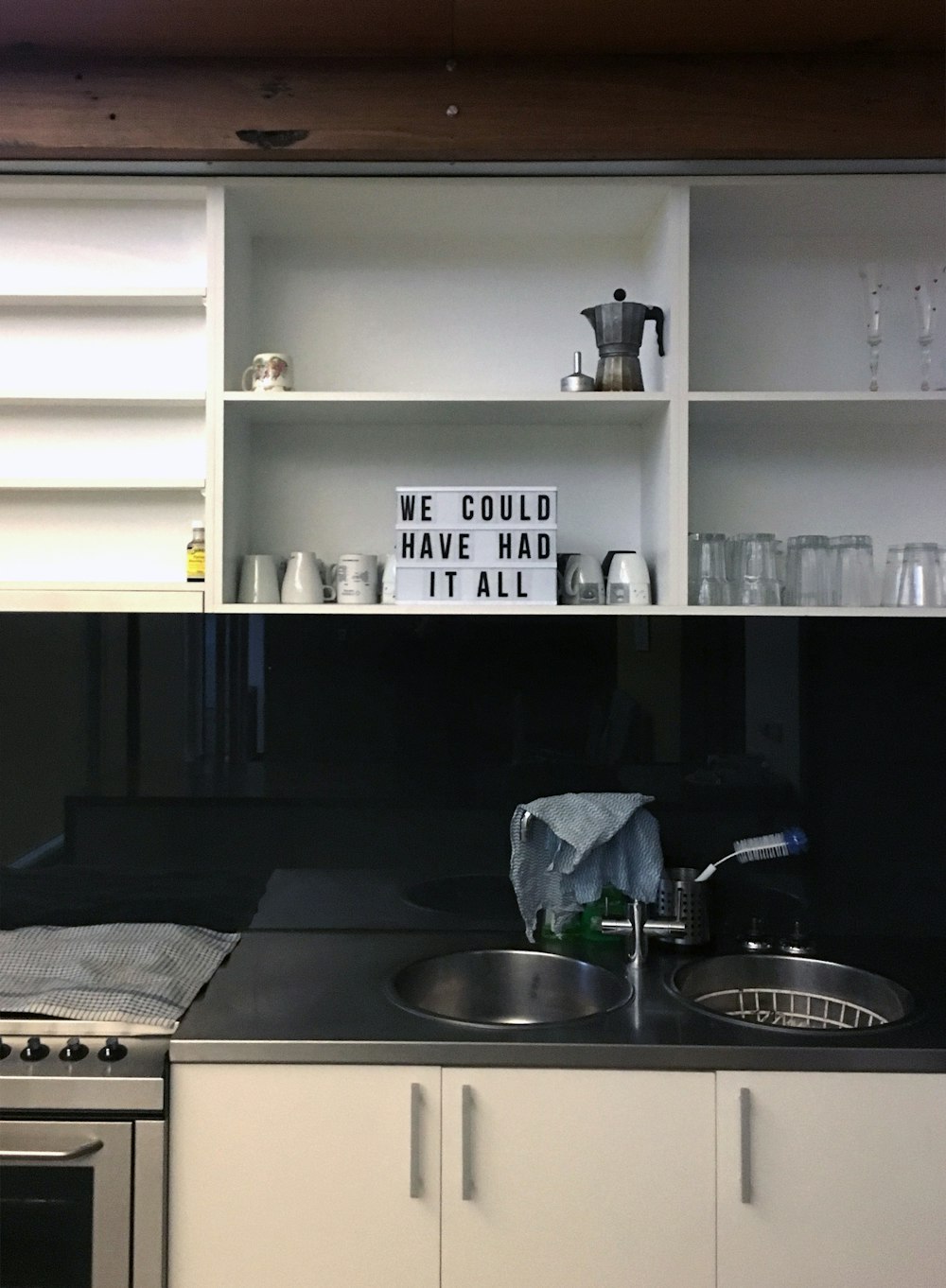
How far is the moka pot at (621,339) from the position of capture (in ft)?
6.48

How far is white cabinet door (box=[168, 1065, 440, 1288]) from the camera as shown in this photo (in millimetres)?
1599

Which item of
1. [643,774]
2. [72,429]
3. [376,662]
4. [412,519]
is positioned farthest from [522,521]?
[72,429]

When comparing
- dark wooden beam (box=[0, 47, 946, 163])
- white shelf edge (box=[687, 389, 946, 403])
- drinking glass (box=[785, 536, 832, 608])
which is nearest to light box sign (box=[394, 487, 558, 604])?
white shelf edge (box=[687, 389, 946, 403])

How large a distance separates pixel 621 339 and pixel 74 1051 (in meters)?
1.54

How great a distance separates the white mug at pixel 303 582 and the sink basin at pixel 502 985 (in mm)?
720

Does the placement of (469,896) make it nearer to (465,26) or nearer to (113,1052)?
(113,1052)

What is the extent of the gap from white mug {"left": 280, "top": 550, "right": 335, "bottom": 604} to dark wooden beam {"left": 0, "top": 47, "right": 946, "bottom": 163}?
0.72 m

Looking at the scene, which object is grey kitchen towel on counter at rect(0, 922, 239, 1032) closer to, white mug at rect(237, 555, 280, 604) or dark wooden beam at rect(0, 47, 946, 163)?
white mug at rect(237, 555, 280, 604)

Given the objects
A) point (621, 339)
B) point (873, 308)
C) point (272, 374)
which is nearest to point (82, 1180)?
point (272, 374)

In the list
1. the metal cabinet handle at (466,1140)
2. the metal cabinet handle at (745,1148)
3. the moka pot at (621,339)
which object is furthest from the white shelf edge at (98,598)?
the metal cabinet handle at (745,1148)

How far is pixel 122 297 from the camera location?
2.00 metres

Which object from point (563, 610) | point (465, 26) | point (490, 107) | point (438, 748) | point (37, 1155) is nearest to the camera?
point (37, 1155)

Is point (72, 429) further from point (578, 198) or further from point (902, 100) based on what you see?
point (902, 100)

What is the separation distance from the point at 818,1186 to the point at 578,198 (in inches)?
67.9
